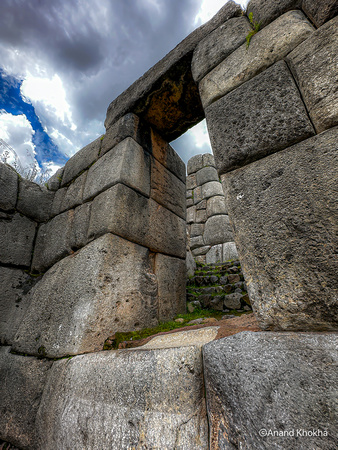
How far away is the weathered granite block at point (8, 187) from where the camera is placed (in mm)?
2574

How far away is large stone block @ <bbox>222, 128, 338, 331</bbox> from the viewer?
841mm

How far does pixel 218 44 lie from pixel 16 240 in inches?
111

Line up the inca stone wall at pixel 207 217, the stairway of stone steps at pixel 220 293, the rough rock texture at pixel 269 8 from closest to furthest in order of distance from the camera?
the rough rock texture at pixel 269 8
the stairway of stone steps at pixel 220 293
the inca stone wall at pixel 207 217

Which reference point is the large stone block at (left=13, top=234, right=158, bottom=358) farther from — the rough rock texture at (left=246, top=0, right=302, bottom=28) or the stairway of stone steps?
the rough rock texture at (left=246, top=0, right=302, bottom=28)

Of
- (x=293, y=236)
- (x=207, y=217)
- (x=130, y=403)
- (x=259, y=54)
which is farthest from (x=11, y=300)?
(x=207, y=217)

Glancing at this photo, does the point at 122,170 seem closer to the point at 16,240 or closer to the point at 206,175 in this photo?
the point at 16,240

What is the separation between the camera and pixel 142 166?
7.71 ft

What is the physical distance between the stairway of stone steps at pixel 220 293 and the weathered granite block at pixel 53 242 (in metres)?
1.56

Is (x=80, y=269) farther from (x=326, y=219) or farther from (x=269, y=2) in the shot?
(x=269, y=2)

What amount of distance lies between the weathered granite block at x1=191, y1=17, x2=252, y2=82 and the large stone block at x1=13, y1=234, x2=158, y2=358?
1587mm

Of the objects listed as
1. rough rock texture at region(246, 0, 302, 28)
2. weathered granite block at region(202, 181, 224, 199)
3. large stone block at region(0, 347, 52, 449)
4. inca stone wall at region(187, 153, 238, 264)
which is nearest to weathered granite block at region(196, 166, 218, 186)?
inca stone wall at region(187, 153, 238, 264)

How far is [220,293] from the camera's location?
2609mm

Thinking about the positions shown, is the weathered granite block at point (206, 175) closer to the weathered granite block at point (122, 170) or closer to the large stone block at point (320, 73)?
the weathered granite block at point (122, 170)

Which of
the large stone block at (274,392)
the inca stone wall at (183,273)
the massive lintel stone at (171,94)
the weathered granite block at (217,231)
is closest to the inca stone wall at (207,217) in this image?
the weathered granite block at (217,231)
